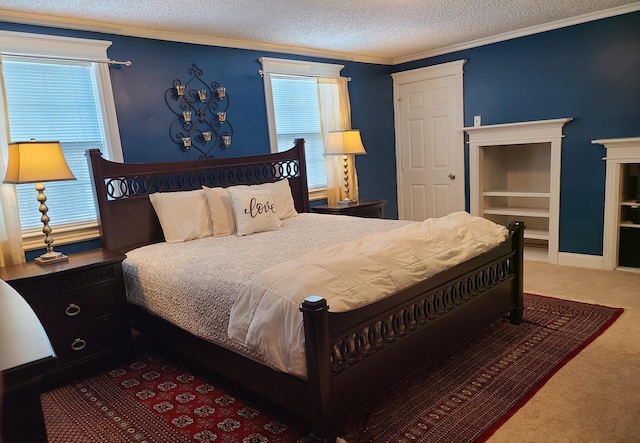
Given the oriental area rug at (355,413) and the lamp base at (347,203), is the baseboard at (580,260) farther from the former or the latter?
the lamp base at (347,203)

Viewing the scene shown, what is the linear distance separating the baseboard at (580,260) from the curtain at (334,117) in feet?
8.11

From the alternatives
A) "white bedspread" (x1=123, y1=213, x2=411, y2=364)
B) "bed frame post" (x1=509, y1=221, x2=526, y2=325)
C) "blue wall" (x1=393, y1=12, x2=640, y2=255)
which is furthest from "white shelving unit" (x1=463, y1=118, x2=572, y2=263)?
"white bedspread" (x1=123, y1=213, x2=411, y2=364)

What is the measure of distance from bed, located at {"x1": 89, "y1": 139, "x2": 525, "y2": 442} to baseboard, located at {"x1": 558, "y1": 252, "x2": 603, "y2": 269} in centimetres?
185

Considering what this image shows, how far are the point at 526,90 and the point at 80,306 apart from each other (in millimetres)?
4669

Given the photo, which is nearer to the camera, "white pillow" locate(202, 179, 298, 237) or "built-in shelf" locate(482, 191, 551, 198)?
"white pillow" locate(202, 179, 298, 237)

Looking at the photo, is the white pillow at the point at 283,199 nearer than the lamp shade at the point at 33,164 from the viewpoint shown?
No

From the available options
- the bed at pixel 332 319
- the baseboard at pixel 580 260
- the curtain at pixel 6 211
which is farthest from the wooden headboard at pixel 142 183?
the baseboard at pixel 580 260

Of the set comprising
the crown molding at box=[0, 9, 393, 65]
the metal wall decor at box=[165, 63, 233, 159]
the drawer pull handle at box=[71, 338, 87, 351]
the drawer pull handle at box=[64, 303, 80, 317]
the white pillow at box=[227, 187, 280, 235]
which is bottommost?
the drawer pull handle at box=[71, 338, 87, 351]

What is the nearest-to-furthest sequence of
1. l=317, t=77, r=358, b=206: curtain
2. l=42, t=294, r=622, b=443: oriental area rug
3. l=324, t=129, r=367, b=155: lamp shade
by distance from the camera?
1. l=42, t=294, r=622, b=443: oriental area rug
2. l=324, t=129, r=367, b=155: lamp shade
3. l=317, t=77, r=358, b=206: curtain

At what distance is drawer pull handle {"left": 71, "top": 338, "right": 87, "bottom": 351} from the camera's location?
2.79 m

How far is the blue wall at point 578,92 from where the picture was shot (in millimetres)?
4180

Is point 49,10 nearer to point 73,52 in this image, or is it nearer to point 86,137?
point 73,52

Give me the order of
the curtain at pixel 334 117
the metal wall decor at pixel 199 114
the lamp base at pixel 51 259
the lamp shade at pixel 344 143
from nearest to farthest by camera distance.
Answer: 1. the lamp base at pixel 51 259
2. the metal wall decor at pixel 199 114
3. the lamp shade at pixel 344 143
4. the curtain at pixel 334 117

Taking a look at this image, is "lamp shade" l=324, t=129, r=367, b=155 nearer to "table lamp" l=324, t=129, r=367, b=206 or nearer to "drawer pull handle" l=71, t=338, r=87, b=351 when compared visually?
"table lamp" l=324, t=129, r=367, b=206
